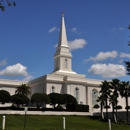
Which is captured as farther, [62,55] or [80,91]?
[62,55]

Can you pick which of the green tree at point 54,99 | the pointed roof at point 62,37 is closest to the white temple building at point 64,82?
the pointed roof at point 62,37

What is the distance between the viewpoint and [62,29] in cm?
7106

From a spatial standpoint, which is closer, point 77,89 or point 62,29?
point 77,89

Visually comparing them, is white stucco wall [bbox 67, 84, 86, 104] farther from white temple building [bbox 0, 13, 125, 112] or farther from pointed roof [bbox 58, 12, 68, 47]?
pointed roof [bbox 58, 12, 68, 47]

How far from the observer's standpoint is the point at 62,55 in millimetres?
69375

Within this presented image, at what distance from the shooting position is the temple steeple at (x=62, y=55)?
69.1 meters

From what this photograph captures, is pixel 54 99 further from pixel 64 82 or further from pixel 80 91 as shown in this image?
pixel 80 91

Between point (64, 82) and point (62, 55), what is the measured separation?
28.7 feet

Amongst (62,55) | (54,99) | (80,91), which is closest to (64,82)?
(80,91)

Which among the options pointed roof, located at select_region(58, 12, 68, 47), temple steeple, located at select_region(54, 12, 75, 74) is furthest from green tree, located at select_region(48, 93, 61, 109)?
pointed roof, located at select_region(58, 12, 68, 47)

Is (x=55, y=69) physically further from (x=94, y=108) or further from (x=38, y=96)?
(x=38, y=96)

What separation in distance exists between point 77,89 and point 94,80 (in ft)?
25.9

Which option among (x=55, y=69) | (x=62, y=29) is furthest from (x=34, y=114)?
(x=62, y=29)

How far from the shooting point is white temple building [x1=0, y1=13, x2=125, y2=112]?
209 feet
